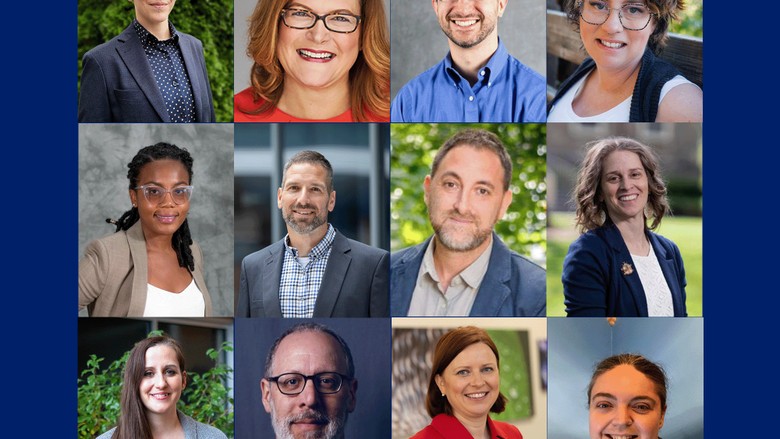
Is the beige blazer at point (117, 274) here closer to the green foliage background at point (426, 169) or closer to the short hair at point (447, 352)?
the green foliage background at point (426, 169)

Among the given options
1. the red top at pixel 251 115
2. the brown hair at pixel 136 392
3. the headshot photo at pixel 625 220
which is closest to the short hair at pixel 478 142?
the headshot photo at pixel 625 220

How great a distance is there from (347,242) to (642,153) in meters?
2.12

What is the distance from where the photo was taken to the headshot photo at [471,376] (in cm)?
527

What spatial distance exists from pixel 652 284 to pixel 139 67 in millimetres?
3825

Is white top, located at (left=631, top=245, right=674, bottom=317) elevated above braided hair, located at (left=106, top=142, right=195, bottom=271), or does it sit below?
below

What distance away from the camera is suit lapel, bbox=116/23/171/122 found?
533cm

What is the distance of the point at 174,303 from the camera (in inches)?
213

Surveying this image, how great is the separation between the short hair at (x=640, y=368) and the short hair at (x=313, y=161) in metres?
2.22

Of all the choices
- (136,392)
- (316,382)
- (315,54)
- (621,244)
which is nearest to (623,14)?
(621,244)

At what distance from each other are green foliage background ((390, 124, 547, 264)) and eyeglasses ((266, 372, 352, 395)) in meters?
0.98

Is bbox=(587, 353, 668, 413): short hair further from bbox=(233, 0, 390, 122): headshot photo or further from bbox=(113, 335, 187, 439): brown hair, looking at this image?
bbox=(113, 335, 187, 439): brown hair

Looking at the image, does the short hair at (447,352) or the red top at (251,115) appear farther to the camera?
the red top at (251,115)

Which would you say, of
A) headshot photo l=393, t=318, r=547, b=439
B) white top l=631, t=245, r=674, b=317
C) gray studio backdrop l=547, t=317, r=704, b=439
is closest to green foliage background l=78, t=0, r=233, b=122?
headshot photo l=393, t=318, r=547, b=439

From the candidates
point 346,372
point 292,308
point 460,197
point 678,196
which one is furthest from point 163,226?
point 678,196
